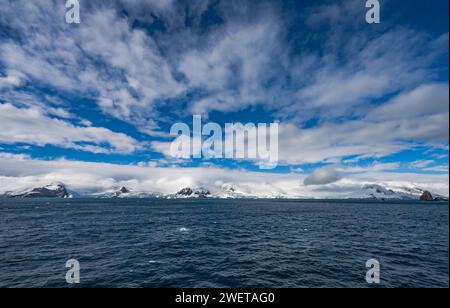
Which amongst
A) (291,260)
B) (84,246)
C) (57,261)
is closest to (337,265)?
(291,260)

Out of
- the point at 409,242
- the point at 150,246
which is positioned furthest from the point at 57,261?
the point at 409,242

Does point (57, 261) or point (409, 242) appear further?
point (409, 242)

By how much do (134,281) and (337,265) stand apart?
3035 cm

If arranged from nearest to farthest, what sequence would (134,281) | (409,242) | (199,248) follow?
1. (134,281)
2. (199,248)
3. (409,242)

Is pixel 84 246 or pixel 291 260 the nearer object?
pixel 291 260

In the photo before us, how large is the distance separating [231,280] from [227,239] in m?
24.8

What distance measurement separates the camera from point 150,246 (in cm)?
4453
